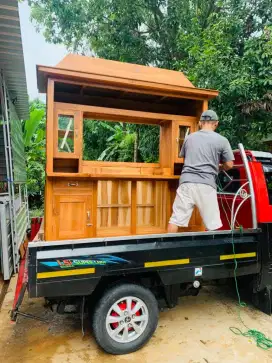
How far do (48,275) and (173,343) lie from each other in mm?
1538

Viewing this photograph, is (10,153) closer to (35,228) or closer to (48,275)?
A: (35,228)

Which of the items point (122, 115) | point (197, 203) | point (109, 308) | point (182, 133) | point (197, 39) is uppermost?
point (197, 39)

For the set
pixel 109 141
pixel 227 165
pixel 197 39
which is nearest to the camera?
pixel 227 165

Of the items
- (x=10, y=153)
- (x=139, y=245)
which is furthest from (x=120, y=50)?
(x=139, y=245)

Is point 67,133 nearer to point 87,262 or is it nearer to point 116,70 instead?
point 116,70

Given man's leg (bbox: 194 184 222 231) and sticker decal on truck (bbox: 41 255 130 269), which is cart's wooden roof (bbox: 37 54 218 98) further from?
sticker decal on truck (bbox: 41 255 130 269)

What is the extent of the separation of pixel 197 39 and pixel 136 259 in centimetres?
536

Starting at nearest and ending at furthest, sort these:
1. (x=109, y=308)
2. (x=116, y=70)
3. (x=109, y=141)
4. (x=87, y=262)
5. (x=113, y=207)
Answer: (x=87, y=262), (x=109, y=308), (x=116, y=70), (x=113, y=207), (x=109, y=141)

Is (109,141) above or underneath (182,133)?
above

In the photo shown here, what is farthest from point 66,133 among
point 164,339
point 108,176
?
point 164,339

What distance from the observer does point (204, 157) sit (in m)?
3.20

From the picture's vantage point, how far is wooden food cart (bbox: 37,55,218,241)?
3.12 m

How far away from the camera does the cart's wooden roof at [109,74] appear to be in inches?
119

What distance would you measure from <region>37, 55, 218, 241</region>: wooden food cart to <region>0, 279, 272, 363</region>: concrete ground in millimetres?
1070
